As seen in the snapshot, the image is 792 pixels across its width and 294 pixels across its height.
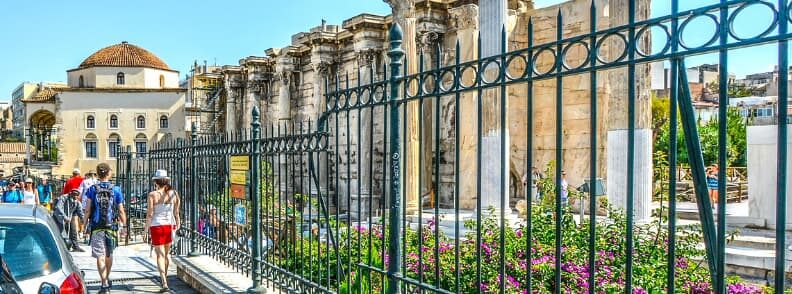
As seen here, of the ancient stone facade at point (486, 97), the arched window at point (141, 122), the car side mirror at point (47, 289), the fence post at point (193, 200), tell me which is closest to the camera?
the car side mirror at point (47, 289)

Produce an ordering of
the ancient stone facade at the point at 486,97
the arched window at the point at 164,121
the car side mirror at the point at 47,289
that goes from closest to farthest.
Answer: the car side mirror at the point at 47,289 < the ancient stone facade at the point at 486,97 < the arched window at the point at 164,121

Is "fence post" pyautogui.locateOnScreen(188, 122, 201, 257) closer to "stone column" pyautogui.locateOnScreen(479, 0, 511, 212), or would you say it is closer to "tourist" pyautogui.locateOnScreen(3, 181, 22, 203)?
"stone column" pyautogui.locateOnScreen(479, 0, 511, 212)

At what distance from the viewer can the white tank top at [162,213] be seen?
25.9 ft

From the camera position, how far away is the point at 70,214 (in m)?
12.7

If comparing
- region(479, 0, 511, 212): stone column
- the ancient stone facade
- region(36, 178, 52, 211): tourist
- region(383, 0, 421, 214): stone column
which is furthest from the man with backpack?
region(36, 178, 52, 211): tourist

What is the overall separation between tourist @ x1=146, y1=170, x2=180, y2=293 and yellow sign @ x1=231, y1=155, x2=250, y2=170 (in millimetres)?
1148

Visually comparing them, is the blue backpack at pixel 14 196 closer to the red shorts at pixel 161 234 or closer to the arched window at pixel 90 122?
the red shorts at pixel 161 234

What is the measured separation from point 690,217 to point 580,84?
401 centimetres

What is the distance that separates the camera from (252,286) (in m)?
6.73

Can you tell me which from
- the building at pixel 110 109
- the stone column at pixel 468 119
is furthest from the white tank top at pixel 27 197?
the building at pixel 110 109

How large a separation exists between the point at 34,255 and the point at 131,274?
426 cm

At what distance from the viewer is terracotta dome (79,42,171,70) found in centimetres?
4947

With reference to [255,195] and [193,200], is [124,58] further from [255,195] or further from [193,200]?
[255,195]

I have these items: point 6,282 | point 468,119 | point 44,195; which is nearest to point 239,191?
point 6,282
